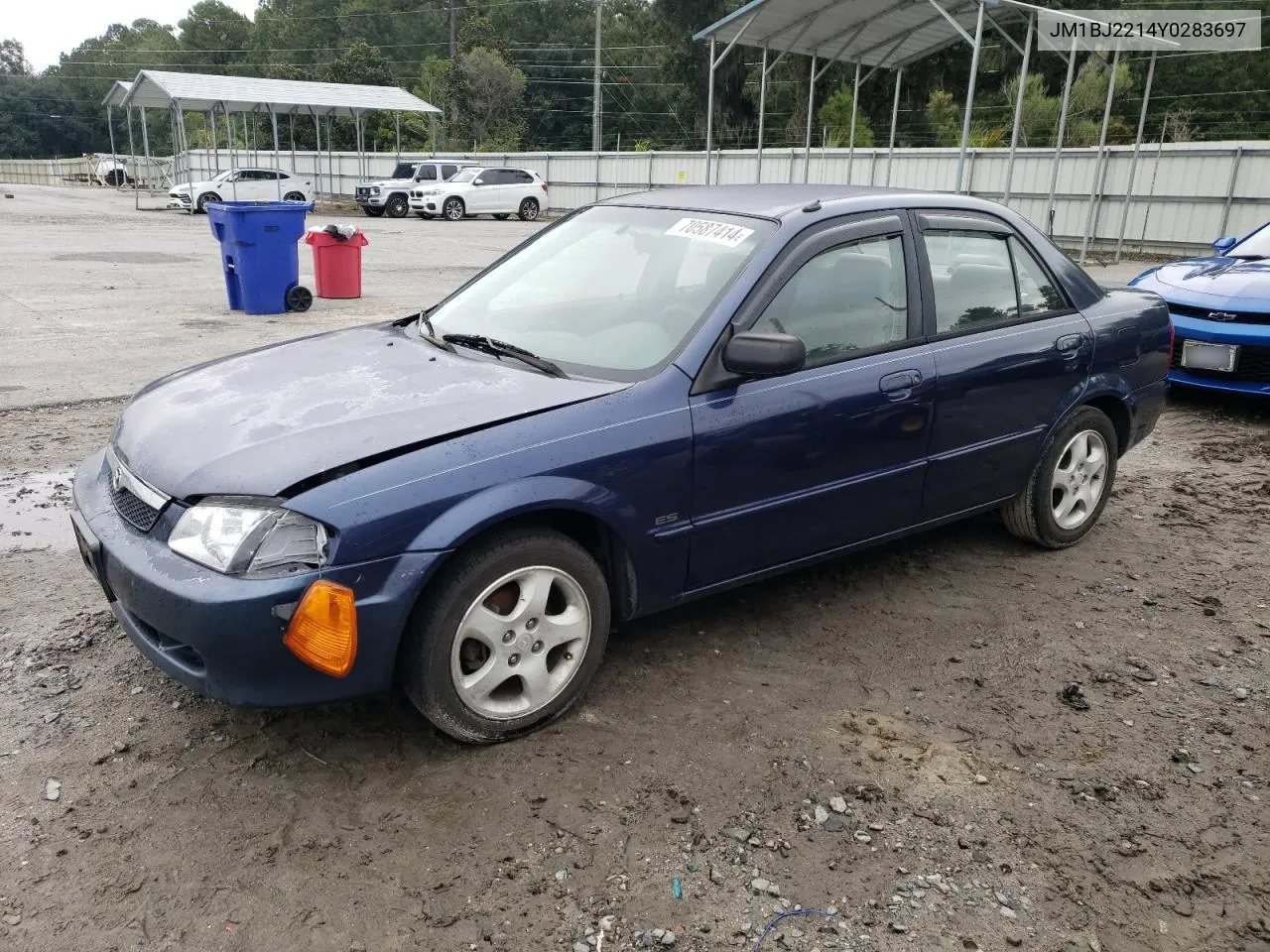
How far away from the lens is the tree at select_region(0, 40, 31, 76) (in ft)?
399

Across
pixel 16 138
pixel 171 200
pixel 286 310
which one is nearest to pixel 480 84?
pixel 171 200

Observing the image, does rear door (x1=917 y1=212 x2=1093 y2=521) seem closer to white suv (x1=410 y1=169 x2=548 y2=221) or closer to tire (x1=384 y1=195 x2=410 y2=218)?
white suv (x1=410 y1=169 x2=548 y2=221)

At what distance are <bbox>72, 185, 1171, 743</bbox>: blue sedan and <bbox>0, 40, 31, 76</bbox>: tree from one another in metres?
146

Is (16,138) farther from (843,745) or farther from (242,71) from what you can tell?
(843,745)

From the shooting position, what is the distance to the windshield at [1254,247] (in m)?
8.02

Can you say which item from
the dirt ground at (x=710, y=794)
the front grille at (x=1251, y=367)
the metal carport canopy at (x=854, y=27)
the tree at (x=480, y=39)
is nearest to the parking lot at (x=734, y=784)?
the dirt ground at (x=710, y=794)

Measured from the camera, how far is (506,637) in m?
3.01

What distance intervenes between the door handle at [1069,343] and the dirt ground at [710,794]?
1.08 meters

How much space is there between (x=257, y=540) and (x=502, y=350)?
1.21 m

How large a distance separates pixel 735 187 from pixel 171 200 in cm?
3361

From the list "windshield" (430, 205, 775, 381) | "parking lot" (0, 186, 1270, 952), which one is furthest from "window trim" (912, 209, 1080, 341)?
"parking lot" (0, 186, 1270, 952)

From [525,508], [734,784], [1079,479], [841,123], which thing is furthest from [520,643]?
[841,123]

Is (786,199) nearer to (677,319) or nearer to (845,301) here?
(845,301)

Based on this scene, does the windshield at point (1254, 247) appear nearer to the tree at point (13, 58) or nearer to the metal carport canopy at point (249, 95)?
the metal carport canopy at point (249, 95)
